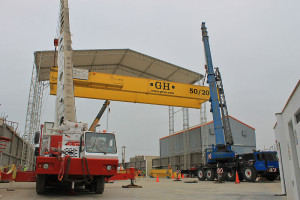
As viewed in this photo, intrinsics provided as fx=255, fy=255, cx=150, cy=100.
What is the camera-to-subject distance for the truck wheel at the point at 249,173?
15.6m

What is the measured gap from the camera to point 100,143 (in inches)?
302

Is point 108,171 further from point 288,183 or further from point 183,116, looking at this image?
point 183,116

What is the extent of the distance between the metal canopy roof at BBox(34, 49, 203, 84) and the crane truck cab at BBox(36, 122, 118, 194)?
1398cm

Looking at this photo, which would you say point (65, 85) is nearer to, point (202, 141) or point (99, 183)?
point (99, 183)

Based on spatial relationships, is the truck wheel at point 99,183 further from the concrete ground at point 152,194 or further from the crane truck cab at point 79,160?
the concrete ground at point 152,194

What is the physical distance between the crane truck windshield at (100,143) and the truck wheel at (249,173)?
11227mm

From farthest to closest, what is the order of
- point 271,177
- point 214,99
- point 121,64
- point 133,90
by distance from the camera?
1. point 121,64
2. point 214,99
3. point 271,177
4. point 133,90

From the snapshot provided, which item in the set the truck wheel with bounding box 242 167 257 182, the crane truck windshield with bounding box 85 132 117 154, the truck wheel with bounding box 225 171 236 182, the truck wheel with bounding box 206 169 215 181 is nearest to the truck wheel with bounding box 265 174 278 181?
the truck wheel with bounding box 242 167 257 182

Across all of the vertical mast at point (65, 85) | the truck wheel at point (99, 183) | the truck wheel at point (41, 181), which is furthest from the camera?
the vertical mast at point (65, 85)

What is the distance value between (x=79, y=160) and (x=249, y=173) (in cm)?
1246

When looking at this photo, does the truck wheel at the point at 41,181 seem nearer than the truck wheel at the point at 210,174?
Yes

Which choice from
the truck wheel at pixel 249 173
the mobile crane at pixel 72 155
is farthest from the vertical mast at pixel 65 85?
the truck wheel at pixel 249 173

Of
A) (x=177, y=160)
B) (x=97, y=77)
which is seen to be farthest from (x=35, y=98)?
(x=177, y=160)

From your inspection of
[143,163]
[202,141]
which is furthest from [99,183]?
[143,163]
